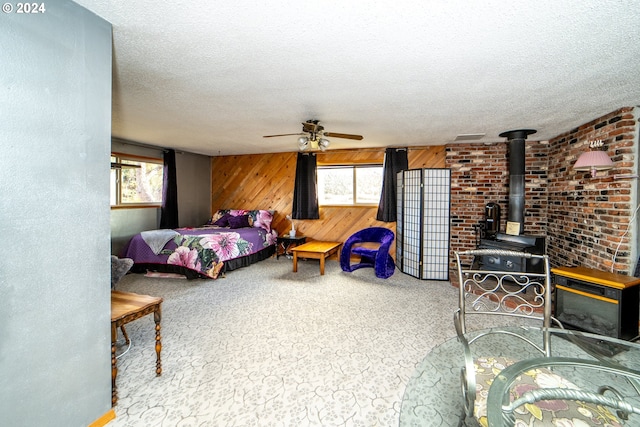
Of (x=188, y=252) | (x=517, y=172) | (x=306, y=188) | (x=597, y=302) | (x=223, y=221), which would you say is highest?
(x=517, y=172)

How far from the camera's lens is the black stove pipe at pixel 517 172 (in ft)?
12.9

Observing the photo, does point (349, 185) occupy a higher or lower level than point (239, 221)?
higher

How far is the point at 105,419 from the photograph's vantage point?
157 centimetres

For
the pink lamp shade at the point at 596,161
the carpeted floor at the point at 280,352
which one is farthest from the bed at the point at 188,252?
the pink lamp shade at the point at 596,161

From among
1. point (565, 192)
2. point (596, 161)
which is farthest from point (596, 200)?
point (565, 192)

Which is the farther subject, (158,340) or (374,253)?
(374,253)

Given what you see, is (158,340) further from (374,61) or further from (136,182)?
(136,182)

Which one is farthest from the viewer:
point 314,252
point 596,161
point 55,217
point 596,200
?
point 314,252

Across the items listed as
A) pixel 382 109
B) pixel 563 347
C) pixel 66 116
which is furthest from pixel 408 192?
pixel 66 116

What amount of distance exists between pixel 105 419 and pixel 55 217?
117 centimetres

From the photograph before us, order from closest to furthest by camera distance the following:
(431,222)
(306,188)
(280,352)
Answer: (280,352) < (431,222) < (306,188)

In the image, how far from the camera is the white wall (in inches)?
46.9

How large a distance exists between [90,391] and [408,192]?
4363mm

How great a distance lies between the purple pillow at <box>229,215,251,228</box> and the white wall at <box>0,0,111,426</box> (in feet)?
13.6
